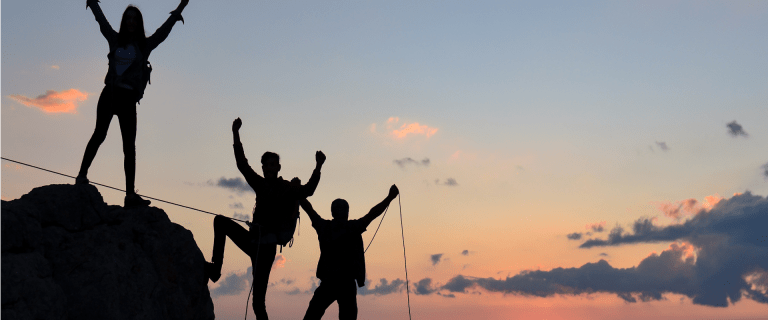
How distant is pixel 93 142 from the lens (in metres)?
10.4

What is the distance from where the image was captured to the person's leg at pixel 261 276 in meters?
10.5

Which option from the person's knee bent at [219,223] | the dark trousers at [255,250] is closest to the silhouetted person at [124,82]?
the person's knee bent at [219,223]

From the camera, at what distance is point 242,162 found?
34.3 ft

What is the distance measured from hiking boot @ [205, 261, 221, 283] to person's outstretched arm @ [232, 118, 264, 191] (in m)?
1.70

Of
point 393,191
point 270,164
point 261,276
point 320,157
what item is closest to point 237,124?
point 270,164

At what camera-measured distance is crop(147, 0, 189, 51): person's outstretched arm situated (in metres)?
10.9

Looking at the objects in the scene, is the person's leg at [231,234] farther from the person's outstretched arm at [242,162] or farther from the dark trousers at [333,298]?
the dark trousers at [333,298]

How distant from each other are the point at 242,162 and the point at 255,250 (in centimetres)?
148

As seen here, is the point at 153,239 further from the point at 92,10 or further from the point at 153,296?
the point at 92,10

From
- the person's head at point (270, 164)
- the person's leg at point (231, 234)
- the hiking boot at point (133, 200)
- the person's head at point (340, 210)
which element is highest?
the person's head at point (270, 164)

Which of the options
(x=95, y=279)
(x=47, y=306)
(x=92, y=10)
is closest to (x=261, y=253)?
(x=95, y=279)

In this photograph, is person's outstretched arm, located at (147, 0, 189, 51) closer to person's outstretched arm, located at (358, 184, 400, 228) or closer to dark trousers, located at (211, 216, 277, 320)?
dark trousers, located at (211, 216, 277, 320)

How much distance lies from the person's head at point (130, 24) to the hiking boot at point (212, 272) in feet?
13.1

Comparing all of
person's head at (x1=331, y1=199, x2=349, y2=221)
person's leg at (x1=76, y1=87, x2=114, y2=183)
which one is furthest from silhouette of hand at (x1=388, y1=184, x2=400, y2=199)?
person's leg at (x1=76, y1=87, x2=114, y2=183)
